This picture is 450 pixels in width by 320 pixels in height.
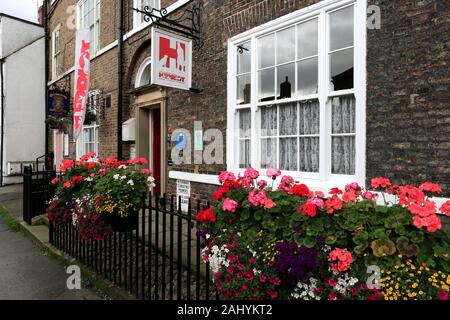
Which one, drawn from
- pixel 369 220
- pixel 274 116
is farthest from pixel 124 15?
pixel 369 220

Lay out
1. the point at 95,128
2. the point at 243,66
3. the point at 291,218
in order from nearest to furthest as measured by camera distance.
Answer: the point at 291,218
the point at 243,66
the point at 95,128

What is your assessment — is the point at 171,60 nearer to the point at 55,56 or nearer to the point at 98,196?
the point at 98,196

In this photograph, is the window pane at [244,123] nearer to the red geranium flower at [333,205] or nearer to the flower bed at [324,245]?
the flower bed at [324,245]

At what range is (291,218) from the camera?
206 cm

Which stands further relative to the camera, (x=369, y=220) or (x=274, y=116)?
(x=274, y=116)

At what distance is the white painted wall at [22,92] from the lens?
13.2 metres

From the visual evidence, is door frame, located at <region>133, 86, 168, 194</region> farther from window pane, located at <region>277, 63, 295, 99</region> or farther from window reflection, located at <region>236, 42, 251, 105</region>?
window pane, located at <region>277, 63, 295, 99</region>

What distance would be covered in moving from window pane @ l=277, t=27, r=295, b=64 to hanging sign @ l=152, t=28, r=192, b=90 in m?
1.81

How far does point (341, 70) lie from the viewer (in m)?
3.89

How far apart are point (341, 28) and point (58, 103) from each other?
400 inches

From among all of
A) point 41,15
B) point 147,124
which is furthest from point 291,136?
point 41,15

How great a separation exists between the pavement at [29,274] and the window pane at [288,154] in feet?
9.66
